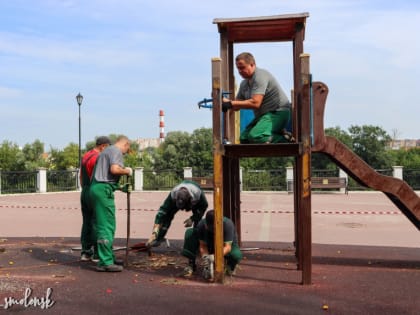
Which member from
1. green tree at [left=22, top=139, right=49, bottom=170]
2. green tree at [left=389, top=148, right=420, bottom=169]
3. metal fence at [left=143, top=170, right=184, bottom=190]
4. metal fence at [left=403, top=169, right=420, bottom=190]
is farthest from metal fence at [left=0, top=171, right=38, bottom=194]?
green tree at [left=389, top=148, right=420, bottom=169]

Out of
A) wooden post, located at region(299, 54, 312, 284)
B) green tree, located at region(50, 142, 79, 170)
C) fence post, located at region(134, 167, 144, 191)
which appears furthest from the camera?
green tree, located at region(50, 142, 79, 170)

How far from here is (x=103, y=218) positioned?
6.36 meters

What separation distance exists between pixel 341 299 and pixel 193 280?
5.75 ft

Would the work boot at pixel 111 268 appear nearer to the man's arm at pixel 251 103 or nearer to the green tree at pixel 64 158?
the man's arm at pixel 251 103

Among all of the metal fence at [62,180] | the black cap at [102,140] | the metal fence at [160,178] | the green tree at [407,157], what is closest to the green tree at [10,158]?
the metal fence at [62,180]

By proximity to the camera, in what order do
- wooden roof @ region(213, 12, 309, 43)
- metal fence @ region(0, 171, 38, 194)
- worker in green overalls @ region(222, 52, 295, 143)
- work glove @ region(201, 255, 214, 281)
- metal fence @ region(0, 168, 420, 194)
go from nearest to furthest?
1. work glove @ region(201, 255, 214, 281)
2. worker in green overalls @ region(222, 52, 295, 143)
3. wooden roof @ region(213, 12, 309, 43)
4. metal fence @ region(0, 171, 38, 194)
5. metal fence @ region(0, 168, 420, 194)

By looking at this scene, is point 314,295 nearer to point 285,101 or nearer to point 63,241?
point 285,101

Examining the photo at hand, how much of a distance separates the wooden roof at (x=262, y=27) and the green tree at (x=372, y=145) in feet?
144

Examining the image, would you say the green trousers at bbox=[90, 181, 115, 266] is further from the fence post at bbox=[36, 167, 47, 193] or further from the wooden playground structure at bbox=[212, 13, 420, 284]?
the fence post at bbox=[36, 167, 47, 193]

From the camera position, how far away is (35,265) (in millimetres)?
6914

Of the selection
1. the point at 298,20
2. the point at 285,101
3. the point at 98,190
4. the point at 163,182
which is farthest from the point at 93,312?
the point at 163,182

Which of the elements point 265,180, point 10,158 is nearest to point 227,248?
point 265,180

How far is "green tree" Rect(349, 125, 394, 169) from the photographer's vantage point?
49125 millimetres

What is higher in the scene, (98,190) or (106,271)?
(98,190)
